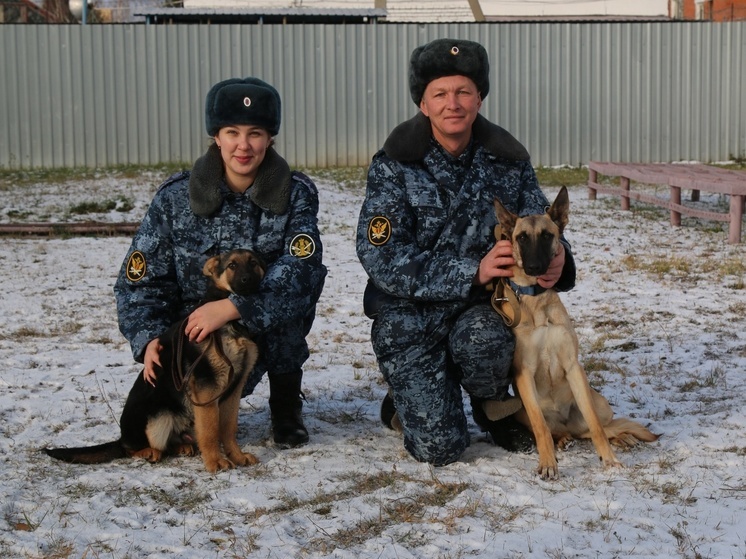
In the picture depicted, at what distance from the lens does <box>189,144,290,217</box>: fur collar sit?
3801 mm

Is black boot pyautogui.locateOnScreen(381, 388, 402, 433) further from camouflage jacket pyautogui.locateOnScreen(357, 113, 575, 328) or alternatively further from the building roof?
the building roof

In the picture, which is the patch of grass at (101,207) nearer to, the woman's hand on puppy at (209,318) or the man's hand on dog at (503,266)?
the woman's hand on puppy at (209,318)

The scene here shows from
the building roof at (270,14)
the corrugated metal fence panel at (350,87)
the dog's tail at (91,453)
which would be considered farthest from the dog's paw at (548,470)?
the building roof at (270,14)

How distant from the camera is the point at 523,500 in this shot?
3172 millimetres

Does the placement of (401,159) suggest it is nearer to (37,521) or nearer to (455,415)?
(455,415)

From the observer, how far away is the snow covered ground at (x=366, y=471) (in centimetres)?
286

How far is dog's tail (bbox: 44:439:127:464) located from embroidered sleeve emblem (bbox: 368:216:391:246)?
4.16ft

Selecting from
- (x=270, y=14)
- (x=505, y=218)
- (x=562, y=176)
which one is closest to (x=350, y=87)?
(x=562, y=176)

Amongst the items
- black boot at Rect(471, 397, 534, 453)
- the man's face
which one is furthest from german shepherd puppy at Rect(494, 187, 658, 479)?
the man's face

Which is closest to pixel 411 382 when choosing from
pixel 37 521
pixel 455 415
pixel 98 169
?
pixel 455 415

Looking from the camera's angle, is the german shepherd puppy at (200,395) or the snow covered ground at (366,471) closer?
the snow covered ground at (366,471)

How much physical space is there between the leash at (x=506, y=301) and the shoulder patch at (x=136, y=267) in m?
1.42

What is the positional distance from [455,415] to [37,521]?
1584 millimetres

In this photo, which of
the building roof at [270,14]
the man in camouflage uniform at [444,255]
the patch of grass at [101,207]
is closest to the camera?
the man in camouflage uniform at [444,255]
